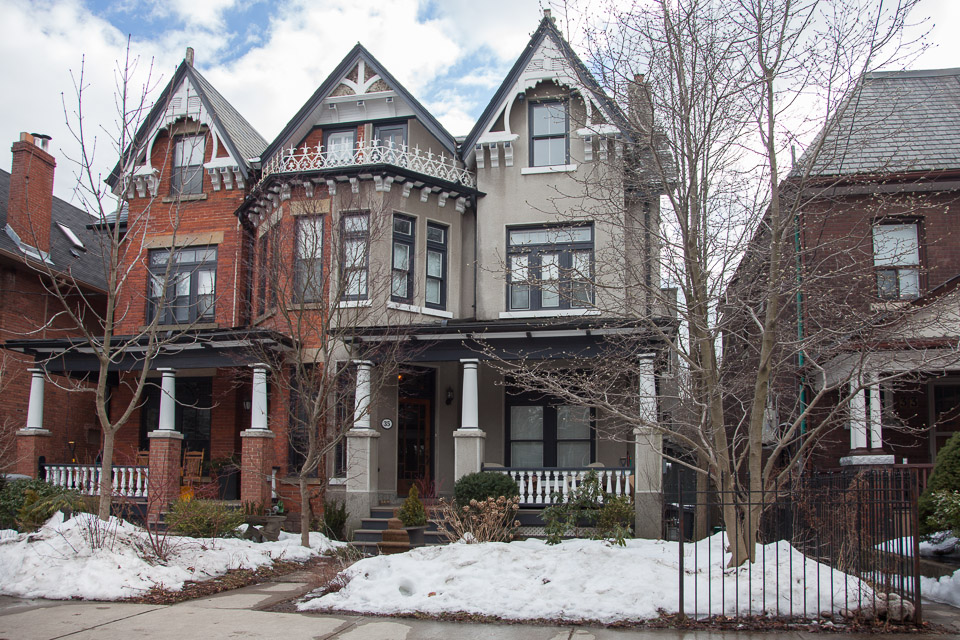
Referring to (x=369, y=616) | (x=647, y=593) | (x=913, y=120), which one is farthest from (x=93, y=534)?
(x=913, y=120)

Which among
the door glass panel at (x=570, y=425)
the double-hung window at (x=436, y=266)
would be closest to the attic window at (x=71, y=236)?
the double-hung window at (x=436, y=266)

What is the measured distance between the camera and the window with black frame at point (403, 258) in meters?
17.0

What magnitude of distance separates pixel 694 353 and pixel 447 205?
8441mm

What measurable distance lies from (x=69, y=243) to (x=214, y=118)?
7.02 meters

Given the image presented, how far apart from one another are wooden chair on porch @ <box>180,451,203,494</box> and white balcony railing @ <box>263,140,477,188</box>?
20.7 feet

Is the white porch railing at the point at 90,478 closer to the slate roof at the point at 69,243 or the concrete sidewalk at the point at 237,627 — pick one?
the slate roof at the point at 69,243

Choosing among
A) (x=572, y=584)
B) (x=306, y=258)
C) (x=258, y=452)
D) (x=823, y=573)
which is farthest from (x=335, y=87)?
(x=823, y=573)

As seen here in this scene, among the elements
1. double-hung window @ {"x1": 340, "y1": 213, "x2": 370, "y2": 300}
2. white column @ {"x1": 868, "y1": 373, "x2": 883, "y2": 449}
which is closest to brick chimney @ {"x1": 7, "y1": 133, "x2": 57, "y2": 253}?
double-hung window @ {"x1": 340, "y1": 213, "x2": 370, "y2": 300}

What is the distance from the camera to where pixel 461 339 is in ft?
51.0

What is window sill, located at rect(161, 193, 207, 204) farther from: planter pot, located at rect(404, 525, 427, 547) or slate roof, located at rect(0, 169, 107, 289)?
planter pot, located at rect(404, 525, 427, 547)

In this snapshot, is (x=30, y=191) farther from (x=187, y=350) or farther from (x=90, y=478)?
(x=90, y=478)

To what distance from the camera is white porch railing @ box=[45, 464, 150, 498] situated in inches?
624

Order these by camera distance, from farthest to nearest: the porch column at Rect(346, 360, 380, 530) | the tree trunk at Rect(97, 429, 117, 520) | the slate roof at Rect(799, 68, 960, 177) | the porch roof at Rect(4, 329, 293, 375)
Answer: the porch roof at Rect(4, 329, 293, 375) < the slate roof at Rect(799, 68, 960, 177) < the porch column at Rect(346, 360, 380, 530) < the tree trunk at Rect(97, 429, 117, 520)

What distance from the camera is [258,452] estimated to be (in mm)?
15688
